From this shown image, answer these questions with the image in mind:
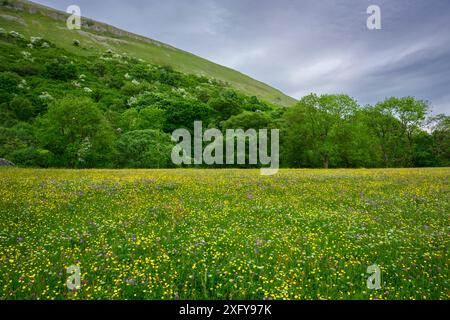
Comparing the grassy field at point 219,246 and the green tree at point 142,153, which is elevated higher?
the green tree at point 142,153

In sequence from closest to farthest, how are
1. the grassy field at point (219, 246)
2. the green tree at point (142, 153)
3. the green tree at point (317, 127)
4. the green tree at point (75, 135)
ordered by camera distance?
the grassy field at point (219, 246) < the green tree at point (75, 135) < the green tree at point (142, 153) < the green tree at point (317, 127)

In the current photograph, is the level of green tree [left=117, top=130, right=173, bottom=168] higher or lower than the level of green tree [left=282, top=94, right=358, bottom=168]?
lower

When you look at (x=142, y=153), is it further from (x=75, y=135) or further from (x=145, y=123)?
(x=145, y=123)

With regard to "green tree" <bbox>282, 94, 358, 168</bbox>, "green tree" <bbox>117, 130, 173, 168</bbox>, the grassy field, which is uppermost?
"green tree" <bbox>282, 94, 358, 168</bbox>

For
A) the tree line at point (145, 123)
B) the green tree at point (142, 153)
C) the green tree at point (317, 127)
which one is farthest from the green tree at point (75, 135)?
the green tree at point (317, 127)

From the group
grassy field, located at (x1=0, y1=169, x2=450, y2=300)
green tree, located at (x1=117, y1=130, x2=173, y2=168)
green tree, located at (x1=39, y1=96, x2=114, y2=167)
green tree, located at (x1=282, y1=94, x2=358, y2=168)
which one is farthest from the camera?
green tree, located at (x1=282, y1=94, x2=358, y2=168)

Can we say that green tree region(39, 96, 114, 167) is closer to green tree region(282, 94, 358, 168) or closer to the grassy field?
the grassy field

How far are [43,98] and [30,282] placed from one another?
103 m

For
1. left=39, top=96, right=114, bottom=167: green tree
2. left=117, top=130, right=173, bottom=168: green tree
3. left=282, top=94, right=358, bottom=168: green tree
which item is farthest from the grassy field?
left=282, top=94, right=358, bottom=168: green tree

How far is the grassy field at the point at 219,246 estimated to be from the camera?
577 cm

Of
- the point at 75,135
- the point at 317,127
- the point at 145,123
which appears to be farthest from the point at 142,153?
the point at 317,127

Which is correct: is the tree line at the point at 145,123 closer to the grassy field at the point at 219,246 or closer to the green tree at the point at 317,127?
the green tree at the point at 317,127

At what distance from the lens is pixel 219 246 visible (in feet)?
26.5

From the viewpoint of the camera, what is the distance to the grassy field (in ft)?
18.9
